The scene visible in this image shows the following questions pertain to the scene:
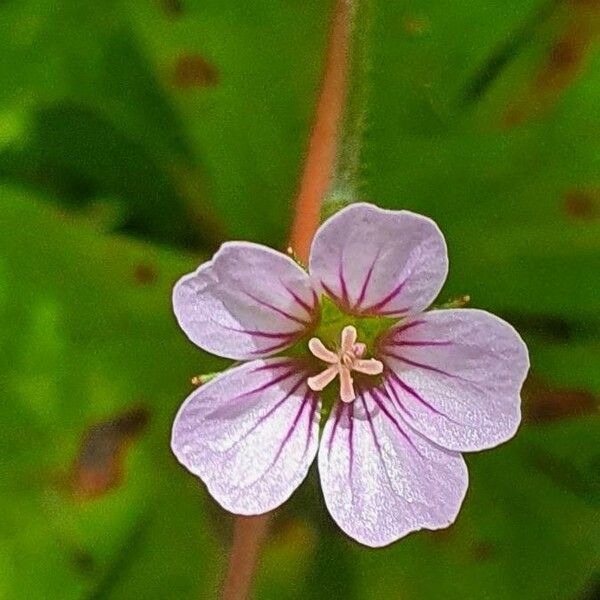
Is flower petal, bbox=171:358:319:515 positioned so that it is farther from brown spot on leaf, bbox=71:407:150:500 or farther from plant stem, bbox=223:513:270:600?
brown spot on leaf, bbox=71:407:150:500

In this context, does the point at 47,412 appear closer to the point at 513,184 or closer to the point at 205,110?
the point at 205,110

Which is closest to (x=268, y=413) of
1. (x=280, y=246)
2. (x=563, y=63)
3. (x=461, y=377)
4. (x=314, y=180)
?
(x=461, y=377)

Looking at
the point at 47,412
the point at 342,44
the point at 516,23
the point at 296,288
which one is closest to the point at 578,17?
the point at 516,23

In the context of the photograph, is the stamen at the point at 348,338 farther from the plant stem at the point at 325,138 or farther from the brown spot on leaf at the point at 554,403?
the brown spot on leaf at the point at 554,403

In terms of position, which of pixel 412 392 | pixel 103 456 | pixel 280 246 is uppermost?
pixel 412 392

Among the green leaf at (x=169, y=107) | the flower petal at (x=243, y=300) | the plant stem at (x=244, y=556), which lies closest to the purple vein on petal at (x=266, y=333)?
the flower petal at (x=243, y=300)

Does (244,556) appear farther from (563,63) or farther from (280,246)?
(563,63)

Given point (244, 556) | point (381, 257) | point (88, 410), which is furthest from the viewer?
point (88, 410)

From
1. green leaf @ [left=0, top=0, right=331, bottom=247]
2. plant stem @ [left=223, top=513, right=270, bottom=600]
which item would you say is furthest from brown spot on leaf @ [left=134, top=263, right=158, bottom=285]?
plant stem @ [left=223, top=513, right=270, bottom=600]
